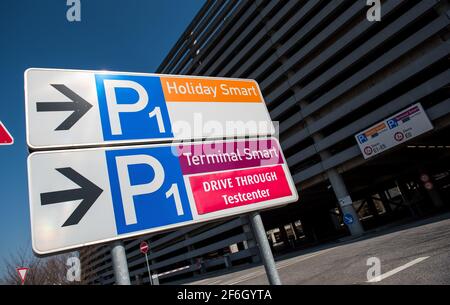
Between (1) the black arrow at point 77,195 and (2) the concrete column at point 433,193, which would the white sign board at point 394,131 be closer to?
(2) the concrete column at point 433,193

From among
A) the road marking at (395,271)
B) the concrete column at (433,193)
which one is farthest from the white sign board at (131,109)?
the concrete column at (433,193)

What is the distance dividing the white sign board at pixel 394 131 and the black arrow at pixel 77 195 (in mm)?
21634

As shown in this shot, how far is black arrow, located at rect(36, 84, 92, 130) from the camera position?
1.64 meters

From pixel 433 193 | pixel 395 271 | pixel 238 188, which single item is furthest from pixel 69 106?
pixel 433 193

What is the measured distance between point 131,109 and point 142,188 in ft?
2.02

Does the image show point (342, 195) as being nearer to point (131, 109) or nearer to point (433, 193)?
point (433, 193)

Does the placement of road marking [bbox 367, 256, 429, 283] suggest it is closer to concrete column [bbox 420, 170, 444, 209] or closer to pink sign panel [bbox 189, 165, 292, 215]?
pink sign panel [bbox 189, 165, 292, 215]

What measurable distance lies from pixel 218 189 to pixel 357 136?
22.1 m

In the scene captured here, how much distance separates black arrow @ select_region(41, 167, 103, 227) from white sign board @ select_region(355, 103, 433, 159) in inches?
852

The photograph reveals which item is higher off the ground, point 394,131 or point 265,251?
point 394,131

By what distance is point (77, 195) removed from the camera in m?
1.49

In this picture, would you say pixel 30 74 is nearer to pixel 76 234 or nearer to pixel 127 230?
pixel 76 234

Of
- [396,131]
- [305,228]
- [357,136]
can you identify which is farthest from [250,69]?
[305,228]

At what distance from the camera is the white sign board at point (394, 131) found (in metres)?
18.2
